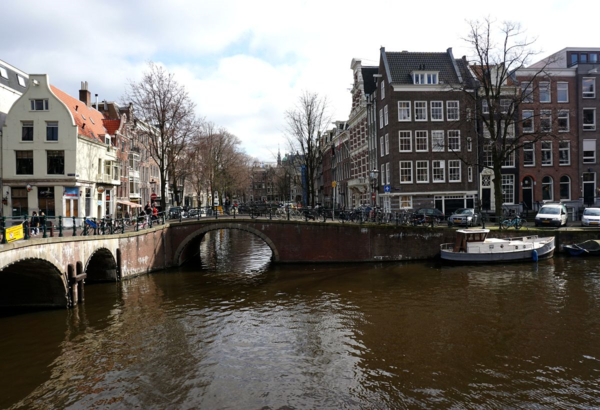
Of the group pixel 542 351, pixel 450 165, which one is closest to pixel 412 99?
pixel 450 165

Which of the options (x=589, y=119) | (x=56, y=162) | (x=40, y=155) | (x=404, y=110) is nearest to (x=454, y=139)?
(x=404, y=110)

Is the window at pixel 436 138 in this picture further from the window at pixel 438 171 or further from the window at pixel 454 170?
the window at pixel 454 170

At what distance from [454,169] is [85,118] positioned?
34098 millimetres

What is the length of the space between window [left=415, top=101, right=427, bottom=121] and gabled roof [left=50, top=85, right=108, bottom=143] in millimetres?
28179

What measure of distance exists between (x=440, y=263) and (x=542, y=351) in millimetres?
14483

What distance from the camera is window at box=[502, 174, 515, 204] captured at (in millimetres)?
38688

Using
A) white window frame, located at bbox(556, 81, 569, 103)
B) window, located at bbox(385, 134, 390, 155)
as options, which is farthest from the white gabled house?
white window frame, located at bbox(556, 81, 569, 103)

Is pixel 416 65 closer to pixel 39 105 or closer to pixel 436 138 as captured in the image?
pixel 436 138

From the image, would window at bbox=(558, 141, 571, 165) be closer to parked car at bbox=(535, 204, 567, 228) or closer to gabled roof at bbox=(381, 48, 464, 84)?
parked car at bbox=(535, 204, 567, 228)

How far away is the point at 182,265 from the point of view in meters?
28.0

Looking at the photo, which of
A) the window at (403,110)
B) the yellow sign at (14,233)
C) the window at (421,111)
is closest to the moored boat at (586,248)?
the window at (421,111)

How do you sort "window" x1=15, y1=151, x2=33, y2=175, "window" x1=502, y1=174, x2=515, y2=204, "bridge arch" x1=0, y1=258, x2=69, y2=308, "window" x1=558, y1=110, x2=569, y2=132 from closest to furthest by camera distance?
"bridge arch" x1=0, y1=258, x2=69, y2=308
"window" x1=15, y1=151, x2=33, y2=175
"window" x1=502, y1=174, x2=515, y2=204
"window" x1=558, y1=110, x2=569, y2=132

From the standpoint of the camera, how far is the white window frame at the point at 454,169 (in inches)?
1454

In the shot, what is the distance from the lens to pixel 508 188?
3872cm
